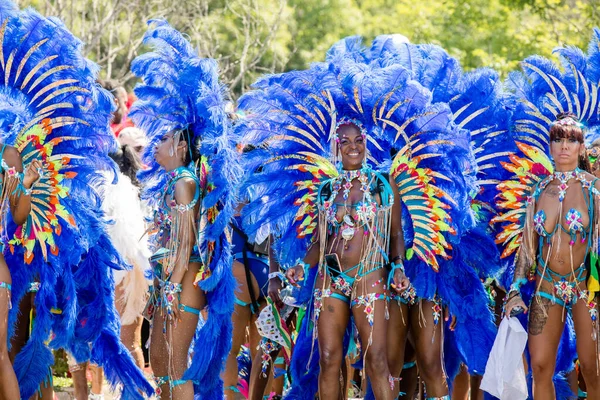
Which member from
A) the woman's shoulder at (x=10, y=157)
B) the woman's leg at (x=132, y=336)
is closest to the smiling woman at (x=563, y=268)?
the woman's shoulder at (x=10, y=157)

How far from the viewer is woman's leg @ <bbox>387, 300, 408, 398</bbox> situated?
7.03 meters

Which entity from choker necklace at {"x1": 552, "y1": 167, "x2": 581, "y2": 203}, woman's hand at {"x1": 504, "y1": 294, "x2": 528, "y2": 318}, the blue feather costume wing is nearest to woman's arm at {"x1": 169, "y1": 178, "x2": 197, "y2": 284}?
the blue feather costume wing

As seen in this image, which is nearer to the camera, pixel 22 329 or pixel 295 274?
pixel 295 274

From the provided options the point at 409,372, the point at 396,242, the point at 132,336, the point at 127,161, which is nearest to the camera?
the point at 396,242

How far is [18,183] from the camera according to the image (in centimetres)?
681

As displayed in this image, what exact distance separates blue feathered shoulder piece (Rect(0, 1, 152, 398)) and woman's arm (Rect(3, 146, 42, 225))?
0.09 meters

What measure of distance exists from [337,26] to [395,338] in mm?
13900

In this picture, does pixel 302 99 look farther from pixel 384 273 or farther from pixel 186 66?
pixel 384 273

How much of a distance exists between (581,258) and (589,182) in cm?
48

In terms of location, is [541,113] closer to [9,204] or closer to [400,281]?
[400,281]

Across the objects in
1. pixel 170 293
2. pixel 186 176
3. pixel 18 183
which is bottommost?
pixel 170 293

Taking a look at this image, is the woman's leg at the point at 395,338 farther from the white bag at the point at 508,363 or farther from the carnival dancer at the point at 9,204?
the carnival dancer at the point at 9,204

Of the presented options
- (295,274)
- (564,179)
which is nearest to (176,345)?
(295,274)

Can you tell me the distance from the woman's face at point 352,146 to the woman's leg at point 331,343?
90 cm
